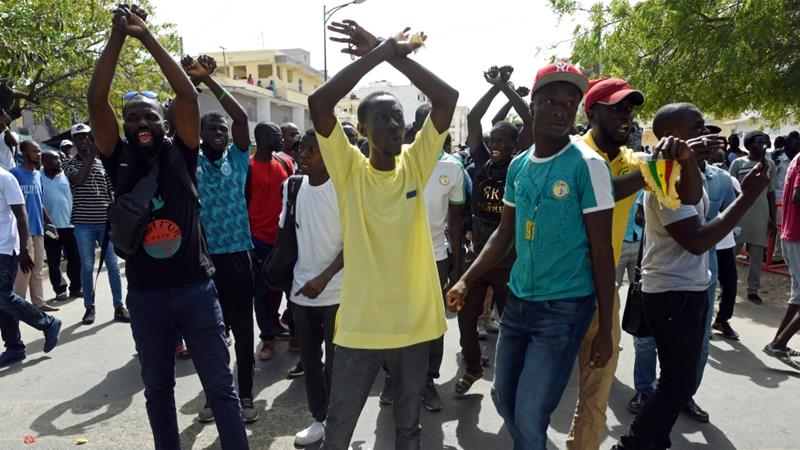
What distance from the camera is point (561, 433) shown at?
3.55 meters

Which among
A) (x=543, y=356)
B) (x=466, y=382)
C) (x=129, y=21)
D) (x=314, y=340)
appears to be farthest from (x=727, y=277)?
(x=129, y=21)

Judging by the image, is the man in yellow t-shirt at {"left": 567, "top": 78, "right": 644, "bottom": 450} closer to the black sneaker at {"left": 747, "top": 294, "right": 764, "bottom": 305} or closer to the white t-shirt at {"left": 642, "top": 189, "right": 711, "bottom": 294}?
the white t-shirt at {"left": 642, "top": 189, "right": 711, "bottom": 294}

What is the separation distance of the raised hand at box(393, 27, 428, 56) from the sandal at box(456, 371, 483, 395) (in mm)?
2702

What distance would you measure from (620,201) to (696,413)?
194 centimetres

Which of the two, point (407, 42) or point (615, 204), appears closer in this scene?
point (407, 42)

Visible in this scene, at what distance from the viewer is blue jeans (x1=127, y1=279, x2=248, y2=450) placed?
2.67 metres

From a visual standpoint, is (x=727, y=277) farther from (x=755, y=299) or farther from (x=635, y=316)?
(x=635, y=316)

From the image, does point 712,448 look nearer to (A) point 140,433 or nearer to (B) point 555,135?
(B) point 555,135

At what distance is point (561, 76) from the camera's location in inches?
92.2

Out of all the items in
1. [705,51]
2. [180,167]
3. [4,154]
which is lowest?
[180,167]

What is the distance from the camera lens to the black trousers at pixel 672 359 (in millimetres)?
2785

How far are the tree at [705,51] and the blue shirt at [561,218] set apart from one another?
7.31m

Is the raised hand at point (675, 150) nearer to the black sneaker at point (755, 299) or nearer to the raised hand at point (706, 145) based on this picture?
the raised hand at point (706, 145)

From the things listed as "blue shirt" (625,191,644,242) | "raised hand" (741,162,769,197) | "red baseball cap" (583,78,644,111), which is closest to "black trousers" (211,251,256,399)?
"red baseball cap" (583,78,644,111)
